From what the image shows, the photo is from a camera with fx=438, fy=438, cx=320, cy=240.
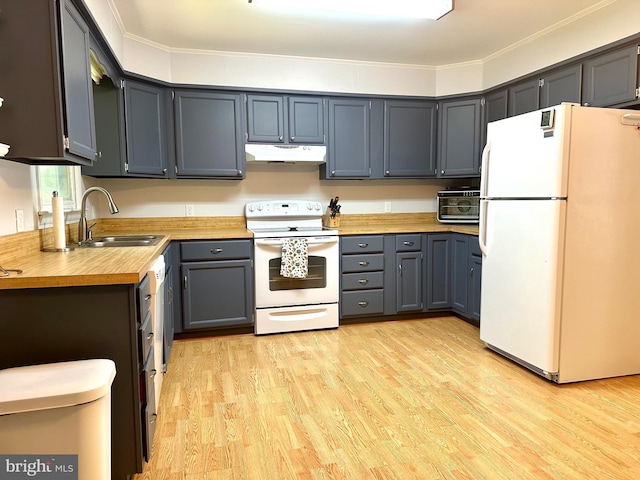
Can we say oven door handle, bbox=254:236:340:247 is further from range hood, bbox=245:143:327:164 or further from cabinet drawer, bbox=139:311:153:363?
cabinet drawer, bbox=139:311:153:363

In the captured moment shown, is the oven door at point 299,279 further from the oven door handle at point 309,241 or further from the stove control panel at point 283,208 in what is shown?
the stove control panel at point 283,208

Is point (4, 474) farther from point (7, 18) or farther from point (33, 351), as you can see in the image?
point (7, 18)

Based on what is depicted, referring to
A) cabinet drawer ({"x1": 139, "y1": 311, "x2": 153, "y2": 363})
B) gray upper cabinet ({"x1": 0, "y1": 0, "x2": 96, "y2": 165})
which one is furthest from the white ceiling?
cabinet drawer ({"x1": 139, "y1": 311, "x2": 153, "y2": 363})

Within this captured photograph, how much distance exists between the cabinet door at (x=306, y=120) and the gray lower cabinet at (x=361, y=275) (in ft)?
3.23

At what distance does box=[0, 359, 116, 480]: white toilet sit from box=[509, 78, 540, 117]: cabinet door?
11.6 feet

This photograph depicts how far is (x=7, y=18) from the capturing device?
1713 mm

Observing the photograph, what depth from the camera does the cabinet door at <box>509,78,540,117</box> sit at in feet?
11.5

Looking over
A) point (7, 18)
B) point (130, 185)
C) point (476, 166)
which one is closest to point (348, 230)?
point (476, 166)

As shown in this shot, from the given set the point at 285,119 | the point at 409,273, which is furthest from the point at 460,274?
the point at 285,119

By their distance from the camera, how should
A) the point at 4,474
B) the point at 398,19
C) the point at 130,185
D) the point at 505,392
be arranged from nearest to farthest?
the point at 4,474
the point at 505,392
the point at 398,19
the point at 130,185

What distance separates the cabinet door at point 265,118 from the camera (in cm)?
382

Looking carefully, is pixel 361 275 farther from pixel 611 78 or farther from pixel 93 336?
pixel 93 336

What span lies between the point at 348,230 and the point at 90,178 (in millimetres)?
2209

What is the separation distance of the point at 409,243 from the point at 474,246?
1.85ft
